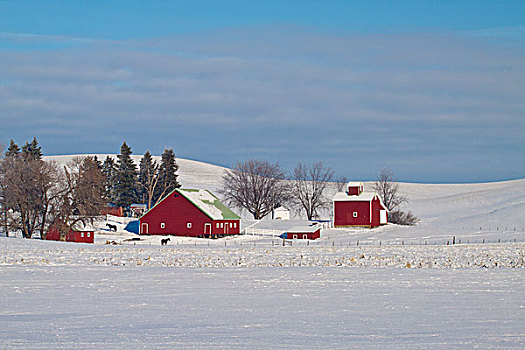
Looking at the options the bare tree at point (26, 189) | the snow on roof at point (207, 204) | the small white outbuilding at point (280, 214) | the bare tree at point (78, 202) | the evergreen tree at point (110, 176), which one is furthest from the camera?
the evergreen tree at point (110, 176)

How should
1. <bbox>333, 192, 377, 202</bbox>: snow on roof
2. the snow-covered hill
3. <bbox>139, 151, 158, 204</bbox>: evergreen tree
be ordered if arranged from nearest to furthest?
the snow-covered hill → <bbox>333, 192, 377, 202</bbox>: snow on roof → <bbox>139, 151, 158, 204</bbox>: evergreen tree

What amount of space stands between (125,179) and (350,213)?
113ft

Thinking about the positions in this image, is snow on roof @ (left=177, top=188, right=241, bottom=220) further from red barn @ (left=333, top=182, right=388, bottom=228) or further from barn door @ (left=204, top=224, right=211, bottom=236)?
red barn @ (left=333, top=182, right=388, bottom=228)

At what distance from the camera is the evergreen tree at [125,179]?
9169 cm

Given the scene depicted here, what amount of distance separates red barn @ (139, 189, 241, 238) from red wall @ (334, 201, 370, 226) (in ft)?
47.1

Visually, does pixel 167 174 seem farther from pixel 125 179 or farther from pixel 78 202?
pixel 78 202

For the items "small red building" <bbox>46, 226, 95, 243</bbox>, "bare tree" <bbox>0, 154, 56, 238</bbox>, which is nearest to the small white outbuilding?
"small red building" <bbox>46, 226, 95, 243</bbox>

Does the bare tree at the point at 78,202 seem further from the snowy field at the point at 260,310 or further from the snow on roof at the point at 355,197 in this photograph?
the snowy field at the point at 260,310

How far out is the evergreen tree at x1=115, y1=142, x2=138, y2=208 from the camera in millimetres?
91688

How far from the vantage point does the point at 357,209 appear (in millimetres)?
76562

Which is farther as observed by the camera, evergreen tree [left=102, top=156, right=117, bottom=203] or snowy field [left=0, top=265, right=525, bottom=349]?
evergreen tree [left=102, top=156, right=117, bottom=203]

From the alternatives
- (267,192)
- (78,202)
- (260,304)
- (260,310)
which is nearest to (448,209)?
(267,192)

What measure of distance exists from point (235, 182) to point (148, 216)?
30.5 m

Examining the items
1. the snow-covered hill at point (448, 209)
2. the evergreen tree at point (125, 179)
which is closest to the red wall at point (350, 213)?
the snow-covered hill at point (448, 209)
